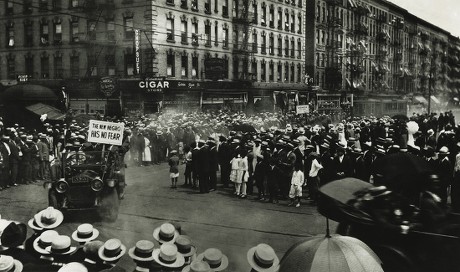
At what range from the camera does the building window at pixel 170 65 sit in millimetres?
33791

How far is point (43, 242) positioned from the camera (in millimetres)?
4984

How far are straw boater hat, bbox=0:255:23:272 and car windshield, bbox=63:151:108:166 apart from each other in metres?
7.39

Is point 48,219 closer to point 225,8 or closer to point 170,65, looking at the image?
point 170,65

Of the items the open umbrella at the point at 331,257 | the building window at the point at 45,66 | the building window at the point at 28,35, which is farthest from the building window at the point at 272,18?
the open umbrella at the point at 331,257

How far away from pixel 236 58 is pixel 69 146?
2923cm

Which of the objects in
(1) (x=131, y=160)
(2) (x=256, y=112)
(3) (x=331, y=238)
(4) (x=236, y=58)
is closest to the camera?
(3) (x=331, y=238)

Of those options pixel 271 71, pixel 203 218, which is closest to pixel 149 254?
pixel 203 218

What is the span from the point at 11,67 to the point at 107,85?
15.1m

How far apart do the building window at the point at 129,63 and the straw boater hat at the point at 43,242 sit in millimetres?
26541

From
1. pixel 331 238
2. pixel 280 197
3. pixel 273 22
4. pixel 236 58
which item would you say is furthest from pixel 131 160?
pixel 273 22

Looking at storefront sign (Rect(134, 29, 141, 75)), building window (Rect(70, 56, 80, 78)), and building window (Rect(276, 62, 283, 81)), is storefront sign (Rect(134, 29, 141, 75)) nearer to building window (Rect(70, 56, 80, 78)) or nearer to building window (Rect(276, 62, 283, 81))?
building window (Rect(70, 56, 80, 78))

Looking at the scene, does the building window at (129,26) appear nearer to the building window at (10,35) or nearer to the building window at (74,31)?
the building window at (74,31)

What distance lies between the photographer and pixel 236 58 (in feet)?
134

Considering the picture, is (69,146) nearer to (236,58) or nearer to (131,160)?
(131,160)
